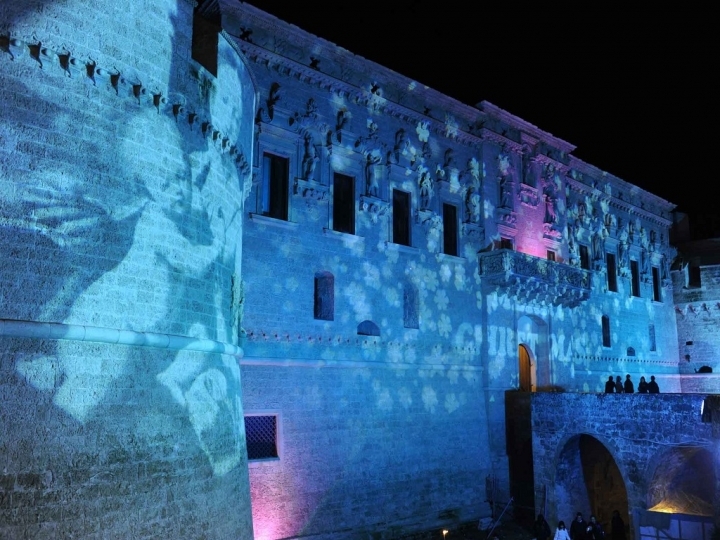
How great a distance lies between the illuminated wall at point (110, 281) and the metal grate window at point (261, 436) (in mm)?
4689

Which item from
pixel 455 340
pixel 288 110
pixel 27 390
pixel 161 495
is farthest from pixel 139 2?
pixel 455 340

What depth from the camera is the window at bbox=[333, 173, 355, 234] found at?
1748 centimetres

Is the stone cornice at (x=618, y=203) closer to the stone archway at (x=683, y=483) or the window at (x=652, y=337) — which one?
the window at (x=652, y=337)

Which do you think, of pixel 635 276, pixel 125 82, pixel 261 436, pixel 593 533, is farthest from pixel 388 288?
pixel 635 276

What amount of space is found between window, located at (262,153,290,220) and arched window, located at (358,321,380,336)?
12.2 feet

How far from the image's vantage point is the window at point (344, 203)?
57.4 ft

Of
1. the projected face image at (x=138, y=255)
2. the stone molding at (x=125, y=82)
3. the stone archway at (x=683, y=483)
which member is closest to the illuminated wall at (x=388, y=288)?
the stone archway at (x=683, y=483)

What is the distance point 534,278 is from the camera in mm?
21141

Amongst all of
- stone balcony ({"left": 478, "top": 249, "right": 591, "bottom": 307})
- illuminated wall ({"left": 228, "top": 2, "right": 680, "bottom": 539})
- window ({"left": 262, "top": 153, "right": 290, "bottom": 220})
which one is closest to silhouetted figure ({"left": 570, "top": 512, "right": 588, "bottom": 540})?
illuminated wall ({"left": 228, "top": 2, "right": 680, "bottom": 539})

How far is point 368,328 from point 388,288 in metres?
1.31

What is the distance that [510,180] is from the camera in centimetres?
2227

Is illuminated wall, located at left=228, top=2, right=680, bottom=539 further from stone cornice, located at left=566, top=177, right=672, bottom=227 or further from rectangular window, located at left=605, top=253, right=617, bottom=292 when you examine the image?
rectangular window, located at left=605, top=253, right=617, bottom=292

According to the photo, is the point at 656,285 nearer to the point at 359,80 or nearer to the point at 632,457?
the point at 632,457

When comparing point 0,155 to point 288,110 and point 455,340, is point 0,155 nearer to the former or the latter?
point 288,110
